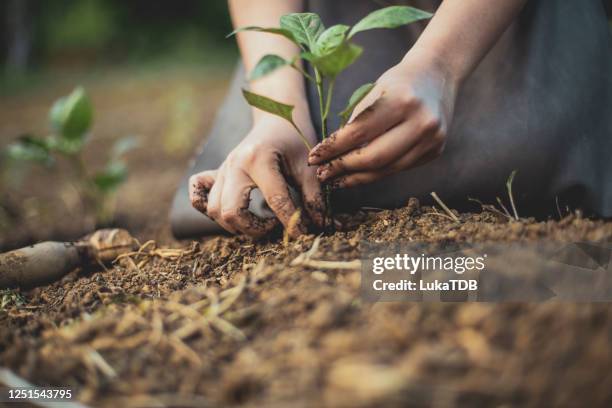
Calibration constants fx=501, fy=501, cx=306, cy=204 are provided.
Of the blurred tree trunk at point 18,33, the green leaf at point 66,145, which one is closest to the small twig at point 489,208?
the green leaf at point 66,145

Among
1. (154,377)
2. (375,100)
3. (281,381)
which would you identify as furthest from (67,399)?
(375,100)

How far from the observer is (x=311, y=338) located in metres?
0.70

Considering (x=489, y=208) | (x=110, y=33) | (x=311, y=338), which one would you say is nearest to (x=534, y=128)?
(x=489, y=208)

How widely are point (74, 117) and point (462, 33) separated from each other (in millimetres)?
1514

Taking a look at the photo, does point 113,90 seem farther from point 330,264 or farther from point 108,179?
point 330,264

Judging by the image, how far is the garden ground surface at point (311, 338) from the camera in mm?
602

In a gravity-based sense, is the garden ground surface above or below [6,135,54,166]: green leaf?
below

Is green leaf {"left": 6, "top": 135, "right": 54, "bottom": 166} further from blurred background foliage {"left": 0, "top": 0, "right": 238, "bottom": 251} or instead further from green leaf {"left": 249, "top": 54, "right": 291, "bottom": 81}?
green leaf {"left": 249, "top": 54, "right": 291, "bottom": 81}

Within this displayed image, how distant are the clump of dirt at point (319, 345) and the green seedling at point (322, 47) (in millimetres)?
305

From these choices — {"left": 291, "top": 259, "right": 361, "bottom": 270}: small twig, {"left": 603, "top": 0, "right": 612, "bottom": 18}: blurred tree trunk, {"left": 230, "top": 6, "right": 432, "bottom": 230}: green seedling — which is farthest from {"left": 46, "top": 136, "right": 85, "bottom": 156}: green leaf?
{"left": 603, "top": 0, "right": 612, "bottom": 18}: blurred tree trunk

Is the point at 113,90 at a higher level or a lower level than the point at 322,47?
higher

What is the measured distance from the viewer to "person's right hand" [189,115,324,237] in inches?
45.3

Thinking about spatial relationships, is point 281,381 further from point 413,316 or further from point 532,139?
point 532,139

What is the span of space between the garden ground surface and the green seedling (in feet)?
1.01
